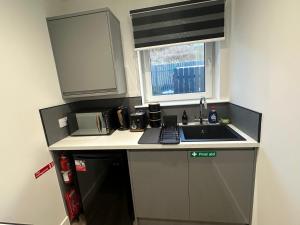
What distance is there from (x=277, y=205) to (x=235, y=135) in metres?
0.53

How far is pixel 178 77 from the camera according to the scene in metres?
1.90

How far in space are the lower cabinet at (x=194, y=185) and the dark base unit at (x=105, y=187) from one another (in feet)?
0.29

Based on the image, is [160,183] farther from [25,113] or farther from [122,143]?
[25,113]

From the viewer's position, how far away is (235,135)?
137 centimetres

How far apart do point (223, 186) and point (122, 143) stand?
908 mm

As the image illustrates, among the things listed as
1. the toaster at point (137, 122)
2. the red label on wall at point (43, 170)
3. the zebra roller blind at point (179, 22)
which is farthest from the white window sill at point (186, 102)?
the red label on wall at point (43, 170)

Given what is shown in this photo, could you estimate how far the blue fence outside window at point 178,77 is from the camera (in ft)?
6.12

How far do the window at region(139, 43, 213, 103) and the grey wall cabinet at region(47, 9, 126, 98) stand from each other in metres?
0.43

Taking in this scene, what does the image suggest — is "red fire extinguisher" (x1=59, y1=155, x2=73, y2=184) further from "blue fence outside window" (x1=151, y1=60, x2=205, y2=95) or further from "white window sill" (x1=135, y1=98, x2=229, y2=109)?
"blue fence outside window" (x1=151, y1=60, x2=205, y2=95)

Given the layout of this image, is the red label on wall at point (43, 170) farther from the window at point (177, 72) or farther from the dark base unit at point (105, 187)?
the window at point (177, 72)

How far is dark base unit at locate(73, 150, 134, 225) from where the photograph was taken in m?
1.40

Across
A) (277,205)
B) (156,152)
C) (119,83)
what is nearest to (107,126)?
(119,83)

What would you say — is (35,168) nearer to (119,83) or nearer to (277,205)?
(119,83)

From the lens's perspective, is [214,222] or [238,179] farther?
[214,222]
